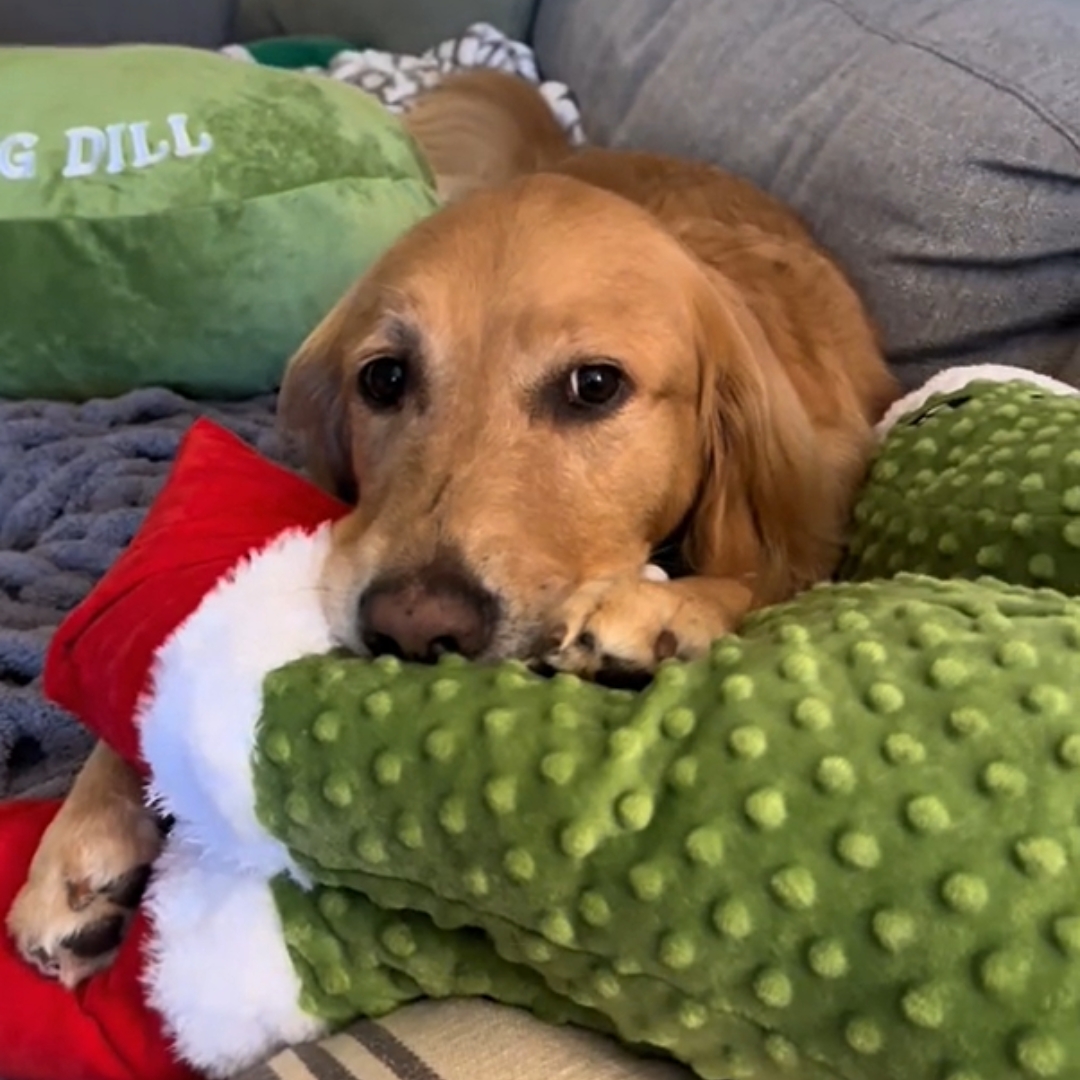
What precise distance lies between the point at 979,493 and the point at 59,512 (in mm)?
1158

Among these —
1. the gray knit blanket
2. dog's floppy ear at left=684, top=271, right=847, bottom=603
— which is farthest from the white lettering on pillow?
dog's floppy ear at left=684, top=271, right=847, bottom=603

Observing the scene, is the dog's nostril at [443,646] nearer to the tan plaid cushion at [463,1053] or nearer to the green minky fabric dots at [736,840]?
the green minky fabric dots at [736,840]

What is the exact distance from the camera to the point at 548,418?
1.35m

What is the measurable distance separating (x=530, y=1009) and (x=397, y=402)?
0.74m

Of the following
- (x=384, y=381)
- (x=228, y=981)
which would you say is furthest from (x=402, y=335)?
(x=228, y=981)

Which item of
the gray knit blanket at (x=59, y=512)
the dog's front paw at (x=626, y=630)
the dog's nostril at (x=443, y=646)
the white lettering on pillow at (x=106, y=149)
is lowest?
the gray knit blanket at (x=59, y=512)

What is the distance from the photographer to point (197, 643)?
90 centimetres

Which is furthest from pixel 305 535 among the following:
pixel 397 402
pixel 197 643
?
pixel 397 402

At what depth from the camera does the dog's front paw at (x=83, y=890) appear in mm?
976

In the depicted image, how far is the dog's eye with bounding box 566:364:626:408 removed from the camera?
4.48 feet

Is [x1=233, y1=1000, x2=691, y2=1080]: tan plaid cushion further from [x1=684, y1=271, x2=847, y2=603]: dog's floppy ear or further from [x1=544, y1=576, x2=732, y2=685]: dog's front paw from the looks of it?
[x1=684, y1=271, x2=847, y2=603]: dog's floppy ear

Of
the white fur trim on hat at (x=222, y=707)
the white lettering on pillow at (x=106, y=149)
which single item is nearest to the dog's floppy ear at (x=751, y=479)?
the white fur trim on hat at (x=222, y=707)

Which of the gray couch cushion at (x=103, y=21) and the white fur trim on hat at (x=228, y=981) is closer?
the white fur trim on hat at (x=228, y=981)

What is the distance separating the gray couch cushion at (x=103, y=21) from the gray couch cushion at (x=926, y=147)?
1510 mm
